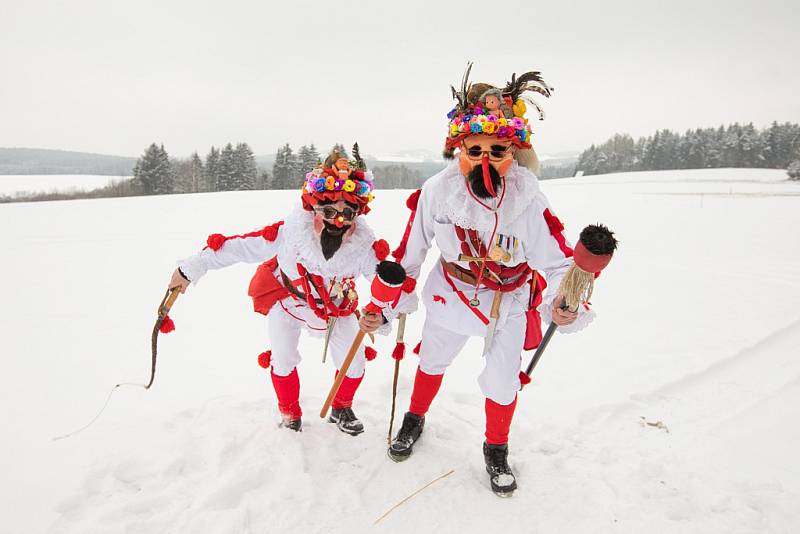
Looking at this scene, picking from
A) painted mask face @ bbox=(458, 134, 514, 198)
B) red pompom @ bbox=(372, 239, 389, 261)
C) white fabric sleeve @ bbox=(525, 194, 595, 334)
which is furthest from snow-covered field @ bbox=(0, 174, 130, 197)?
white fabric sleeve @ bbox=(525, 194, 595, 334)

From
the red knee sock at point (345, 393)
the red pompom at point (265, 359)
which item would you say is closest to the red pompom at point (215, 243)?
the red pompom at point (265, 359)

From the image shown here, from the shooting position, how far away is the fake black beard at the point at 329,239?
255cm

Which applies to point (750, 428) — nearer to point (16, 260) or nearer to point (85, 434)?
point (85, 434)

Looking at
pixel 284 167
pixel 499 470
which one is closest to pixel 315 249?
pixel 499 470

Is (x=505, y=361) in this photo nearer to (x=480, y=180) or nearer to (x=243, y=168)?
(x=480, y=180)

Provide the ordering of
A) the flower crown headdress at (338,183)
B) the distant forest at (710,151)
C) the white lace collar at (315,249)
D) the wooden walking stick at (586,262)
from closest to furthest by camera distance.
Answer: the wooden walking stick at (586,262)
the flower crown headdress at (338,183)
the white lace collar at (315,249)
the distant forest at (710,151)

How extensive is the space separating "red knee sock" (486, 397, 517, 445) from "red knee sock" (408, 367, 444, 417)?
40cm

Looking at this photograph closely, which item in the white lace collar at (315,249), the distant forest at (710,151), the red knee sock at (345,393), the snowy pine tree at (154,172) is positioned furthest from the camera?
the distant forest at (710,151)

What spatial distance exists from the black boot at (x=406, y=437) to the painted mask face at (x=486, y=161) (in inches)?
58.2

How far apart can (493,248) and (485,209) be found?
0.21 meters

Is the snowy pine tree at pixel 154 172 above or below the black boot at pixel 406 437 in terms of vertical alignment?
above

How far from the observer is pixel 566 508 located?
2.31 m

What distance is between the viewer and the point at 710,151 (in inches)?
1730

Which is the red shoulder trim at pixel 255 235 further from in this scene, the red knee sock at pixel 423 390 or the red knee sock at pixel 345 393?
the red knee sock at pixel 423 390
